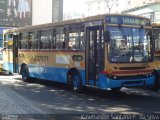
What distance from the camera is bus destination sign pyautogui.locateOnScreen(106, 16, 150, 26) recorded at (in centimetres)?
1377

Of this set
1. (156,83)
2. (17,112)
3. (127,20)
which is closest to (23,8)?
(156,83)

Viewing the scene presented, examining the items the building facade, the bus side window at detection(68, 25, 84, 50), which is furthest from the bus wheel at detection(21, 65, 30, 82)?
the building facade

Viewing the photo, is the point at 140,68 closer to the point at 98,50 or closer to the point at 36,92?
the point at 98,50

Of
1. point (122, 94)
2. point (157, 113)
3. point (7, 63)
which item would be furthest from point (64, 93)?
point (7, 63)

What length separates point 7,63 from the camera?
23.2m

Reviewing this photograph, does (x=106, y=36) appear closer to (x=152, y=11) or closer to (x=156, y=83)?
(x=156, y=83)

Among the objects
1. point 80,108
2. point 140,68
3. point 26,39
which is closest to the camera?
point 80,108

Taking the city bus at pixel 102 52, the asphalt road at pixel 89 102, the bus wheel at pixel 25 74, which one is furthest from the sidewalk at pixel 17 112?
the bus wheel at pixel 25 74

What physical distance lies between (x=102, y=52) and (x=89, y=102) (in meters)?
1.86

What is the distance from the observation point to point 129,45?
13.9 m

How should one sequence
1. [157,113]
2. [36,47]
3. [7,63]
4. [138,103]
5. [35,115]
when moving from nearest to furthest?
[35,115] → [157,113] → [138,103] → [36,47] → [7,63]

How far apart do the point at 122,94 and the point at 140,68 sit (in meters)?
1.62

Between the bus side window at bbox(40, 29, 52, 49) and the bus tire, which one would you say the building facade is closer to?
the bus side window at bbox(40, 29, 52, 49)

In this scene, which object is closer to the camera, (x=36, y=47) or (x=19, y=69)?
(x=36, y=47)
